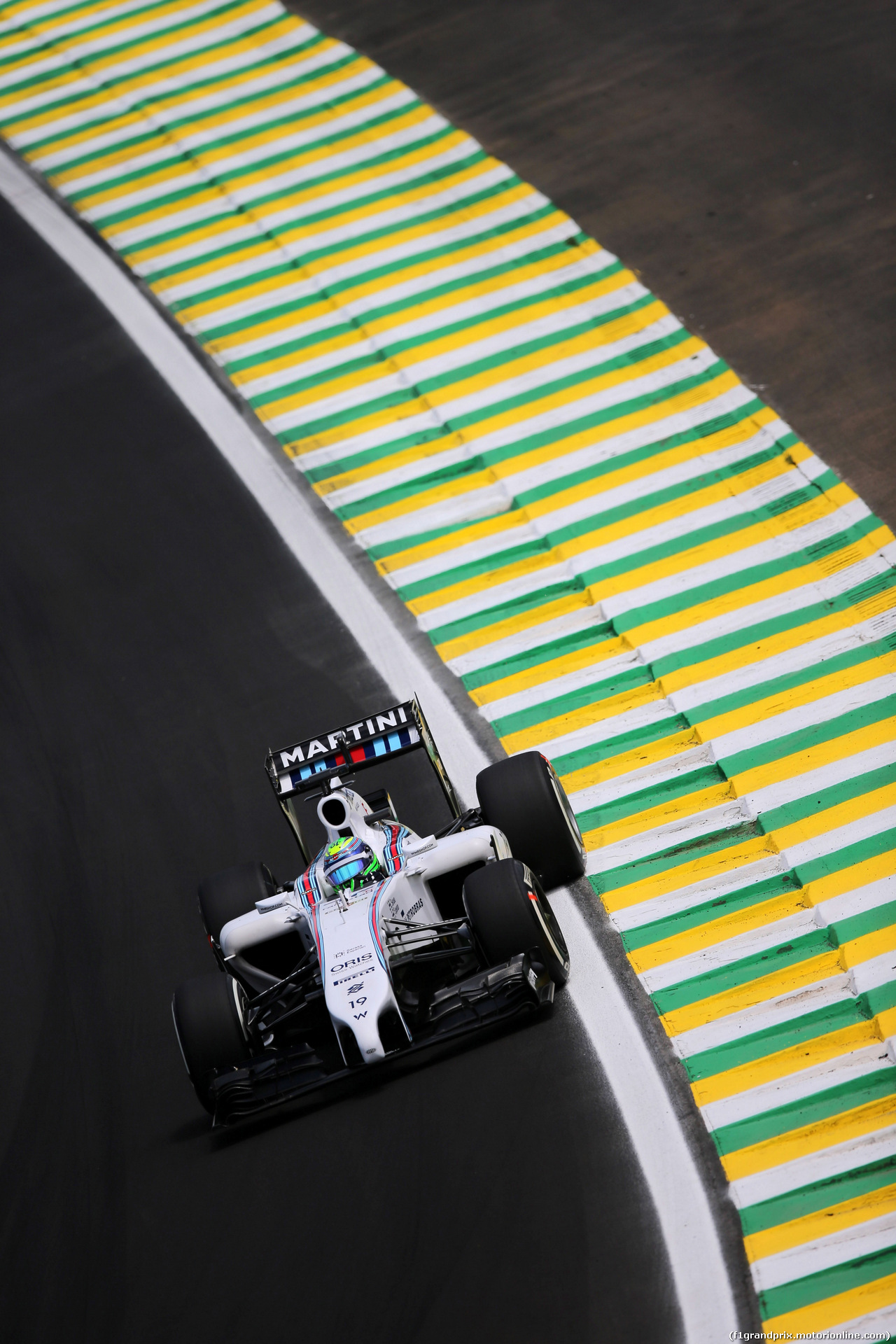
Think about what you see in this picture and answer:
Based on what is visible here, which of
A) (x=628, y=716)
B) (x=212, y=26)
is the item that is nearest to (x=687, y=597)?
(x=628, y=716)

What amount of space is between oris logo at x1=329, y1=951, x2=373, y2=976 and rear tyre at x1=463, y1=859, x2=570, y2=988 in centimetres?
61

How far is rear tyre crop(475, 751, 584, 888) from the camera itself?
8.79 metres

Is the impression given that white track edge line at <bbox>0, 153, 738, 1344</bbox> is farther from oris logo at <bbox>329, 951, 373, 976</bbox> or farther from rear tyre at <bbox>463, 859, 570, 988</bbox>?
oris logo at <bbox>329, 951, 373, 976</bbox>

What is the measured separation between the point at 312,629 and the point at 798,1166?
6092 millimetres

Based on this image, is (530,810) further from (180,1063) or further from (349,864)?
(180,1063)

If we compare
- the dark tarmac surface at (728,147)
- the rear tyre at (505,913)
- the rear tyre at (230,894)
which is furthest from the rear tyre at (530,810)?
the dark tarmac surface at (728,147)

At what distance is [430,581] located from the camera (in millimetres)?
12070

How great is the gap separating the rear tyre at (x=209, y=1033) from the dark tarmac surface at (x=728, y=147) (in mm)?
6476

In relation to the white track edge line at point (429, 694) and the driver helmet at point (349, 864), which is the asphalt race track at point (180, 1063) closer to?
the white track edge line at point (429, 694)

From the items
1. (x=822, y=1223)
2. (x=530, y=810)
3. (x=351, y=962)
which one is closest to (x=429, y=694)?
(x=530, y=810)

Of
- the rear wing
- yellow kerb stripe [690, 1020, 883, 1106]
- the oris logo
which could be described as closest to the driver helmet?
the rear wing

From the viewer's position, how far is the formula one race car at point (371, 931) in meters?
7.82

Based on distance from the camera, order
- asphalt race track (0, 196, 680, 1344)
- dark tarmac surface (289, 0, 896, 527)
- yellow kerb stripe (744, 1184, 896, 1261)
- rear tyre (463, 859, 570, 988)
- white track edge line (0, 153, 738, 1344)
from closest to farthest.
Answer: yellow kerb stripe (744, 1184, 896, 1261) < white track edge line (0, 153, 738, 1344) < asphalt race track (0, 196, 680, 1344) < rear tyre (463, 859, 570, 988) < dark tarmac surface (289, 0, 896, 527)

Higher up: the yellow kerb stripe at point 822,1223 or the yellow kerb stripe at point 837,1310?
the yellow kerb stripe at point 822,1223
